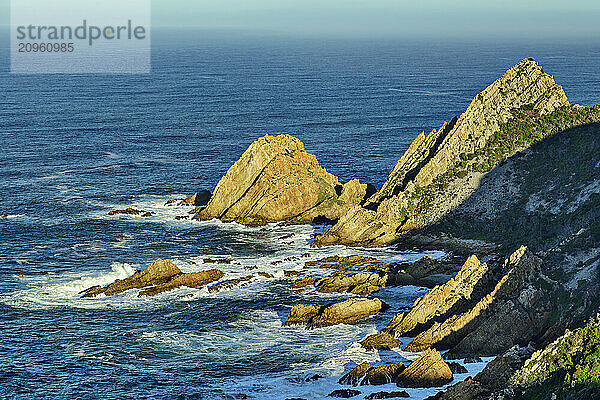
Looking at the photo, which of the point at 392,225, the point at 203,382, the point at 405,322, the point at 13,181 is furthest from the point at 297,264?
the point at 13,181

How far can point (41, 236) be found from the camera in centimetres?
9562

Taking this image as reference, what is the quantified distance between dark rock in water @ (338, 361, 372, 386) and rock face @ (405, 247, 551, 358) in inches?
225

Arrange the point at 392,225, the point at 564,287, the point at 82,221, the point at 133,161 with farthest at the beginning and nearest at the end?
the point at 133,161 < the point at 82,221 < the point at 392,225 < the point at 564,287

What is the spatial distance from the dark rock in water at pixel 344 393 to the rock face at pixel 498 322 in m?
8.42

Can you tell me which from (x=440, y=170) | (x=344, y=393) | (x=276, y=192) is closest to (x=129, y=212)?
(x=276, y=192)

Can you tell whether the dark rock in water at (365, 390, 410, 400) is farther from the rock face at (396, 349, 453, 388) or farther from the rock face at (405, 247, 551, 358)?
the rock face at (405, 247, 551, 358)

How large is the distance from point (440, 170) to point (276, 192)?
21073mm

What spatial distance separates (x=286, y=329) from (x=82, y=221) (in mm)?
43605

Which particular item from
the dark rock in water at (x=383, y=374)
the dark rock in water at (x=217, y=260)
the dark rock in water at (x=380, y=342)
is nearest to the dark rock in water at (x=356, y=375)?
the dark rock in water at (x=383, y=374)

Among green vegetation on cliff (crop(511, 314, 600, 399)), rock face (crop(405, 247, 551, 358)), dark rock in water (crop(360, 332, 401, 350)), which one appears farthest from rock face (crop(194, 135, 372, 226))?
green vegetation on cliff (crop(511, 314, 600, 399))

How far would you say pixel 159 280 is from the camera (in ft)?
265

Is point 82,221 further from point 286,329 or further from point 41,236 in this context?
point 286,329

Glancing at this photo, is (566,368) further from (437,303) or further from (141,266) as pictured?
(141,266)

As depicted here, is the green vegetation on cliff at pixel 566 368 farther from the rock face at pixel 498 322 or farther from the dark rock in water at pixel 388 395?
the rock face at pixel 498 322
